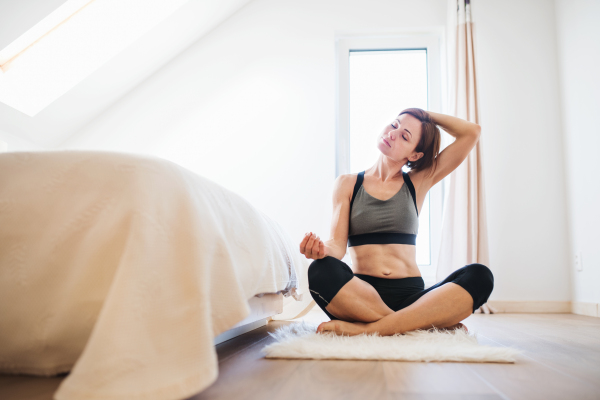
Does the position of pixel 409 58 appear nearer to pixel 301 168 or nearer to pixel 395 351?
pixel 301 168

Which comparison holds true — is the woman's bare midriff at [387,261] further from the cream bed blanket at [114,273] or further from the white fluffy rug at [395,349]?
the cream bed blanket at [114,273]

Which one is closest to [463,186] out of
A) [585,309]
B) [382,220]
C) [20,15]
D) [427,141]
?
[585,309]

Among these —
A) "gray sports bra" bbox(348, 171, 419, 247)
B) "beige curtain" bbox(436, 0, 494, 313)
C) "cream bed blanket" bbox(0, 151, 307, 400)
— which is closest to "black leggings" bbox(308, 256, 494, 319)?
"gray sports bra" bbox(348, 171, 419, 247)

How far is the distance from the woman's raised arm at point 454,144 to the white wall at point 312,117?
1.54 meters

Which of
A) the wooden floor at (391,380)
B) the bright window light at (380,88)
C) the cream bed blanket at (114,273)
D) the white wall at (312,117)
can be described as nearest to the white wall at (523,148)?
the white wall at (312,117)

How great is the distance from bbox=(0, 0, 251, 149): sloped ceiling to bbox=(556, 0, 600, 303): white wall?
8.07 ft

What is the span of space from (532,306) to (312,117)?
2.10m

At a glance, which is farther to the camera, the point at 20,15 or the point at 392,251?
the point at 20,15

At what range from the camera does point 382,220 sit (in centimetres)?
169

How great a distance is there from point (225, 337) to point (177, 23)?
105 inches

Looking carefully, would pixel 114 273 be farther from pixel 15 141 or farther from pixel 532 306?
pixel 532 306

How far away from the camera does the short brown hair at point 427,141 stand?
6.02ft

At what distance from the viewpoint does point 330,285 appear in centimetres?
143

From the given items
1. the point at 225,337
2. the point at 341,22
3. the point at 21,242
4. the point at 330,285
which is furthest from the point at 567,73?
the point at 21,242
